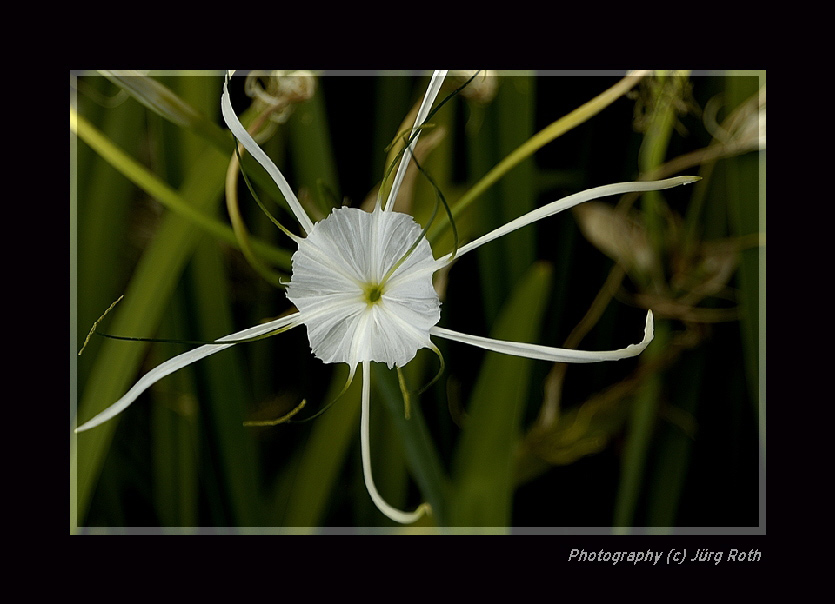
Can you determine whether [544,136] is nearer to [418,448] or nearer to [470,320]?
[470,320]

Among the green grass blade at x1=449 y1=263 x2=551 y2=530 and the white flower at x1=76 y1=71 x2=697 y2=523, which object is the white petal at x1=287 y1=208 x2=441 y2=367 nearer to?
the white flower at x1=76 y1=71 x2=697 y2=523

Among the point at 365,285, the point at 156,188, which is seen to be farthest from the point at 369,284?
the point at 156,188

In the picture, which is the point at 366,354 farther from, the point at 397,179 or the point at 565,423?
the point at 565,423

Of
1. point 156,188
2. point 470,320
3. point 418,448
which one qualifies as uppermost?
point 156,188

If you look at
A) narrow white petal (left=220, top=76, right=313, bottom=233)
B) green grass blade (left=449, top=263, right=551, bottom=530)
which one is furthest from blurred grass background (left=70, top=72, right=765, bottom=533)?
narrow white petal (left=220, top=76, right=313, bottom=233)

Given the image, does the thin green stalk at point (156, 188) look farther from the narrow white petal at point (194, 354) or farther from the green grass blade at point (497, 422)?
the green grass blade at point (497, 422)

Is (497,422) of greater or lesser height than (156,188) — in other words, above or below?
below
